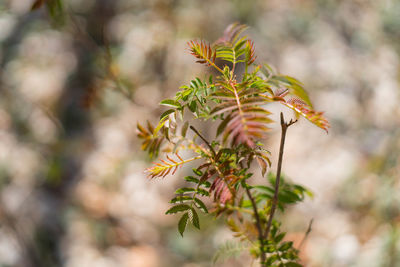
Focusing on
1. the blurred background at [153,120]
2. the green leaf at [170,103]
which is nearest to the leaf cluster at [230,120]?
the green leaf at [170,103]

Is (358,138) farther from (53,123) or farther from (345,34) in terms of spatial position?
(53,123)

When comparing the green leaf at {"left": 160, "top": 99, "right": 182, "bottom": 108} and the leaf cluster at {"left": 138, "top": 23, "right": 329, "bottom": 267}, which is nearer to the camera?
the leaf cluster at {"left": 138, "top": 23, "right": 329, "bottom": 267}

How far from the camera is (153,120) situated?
254 centimetres

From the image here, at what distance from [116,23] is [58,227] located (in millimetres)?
1960

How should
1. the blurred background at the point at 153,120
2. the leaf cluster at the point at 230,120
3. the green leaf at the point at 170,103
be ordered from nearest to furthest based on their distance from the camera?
the leaf cluster at the point at 230,120, the green leaf at the point at 170,103, the blurred background at the point at 153,120

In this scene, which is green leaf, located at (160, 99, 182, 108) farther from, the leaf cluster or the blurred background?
the blurred background

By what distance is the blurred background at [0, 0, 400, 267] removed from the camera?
2.00 meters

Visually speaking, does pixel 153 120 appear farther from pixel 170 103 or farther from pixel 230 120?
pixel 230 120

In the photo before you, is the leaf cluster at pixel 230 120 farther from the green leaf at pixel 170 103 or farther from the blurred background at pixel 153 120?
the blurred background at pixel 153 120

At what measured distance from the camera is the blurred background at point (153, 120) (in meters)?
2.00

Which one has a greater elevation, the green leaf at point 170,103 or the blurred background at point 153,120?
the blurred background at point 153,120

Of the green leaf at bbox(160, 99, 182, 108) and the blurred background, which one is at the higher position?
the blurred background

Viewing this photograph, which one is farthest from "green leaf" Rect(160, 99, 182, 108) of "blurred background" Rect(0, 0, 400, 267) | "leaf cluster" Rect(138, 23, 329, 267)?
"blurred background" Rect(0, 0, 400, 267)

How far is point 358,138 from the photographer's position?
2.24m
